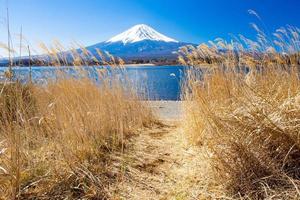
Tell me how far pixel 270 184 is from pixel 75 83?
2432 mm

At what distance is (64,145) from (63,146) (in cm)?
4

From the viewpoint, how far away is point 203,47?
3.40 meters

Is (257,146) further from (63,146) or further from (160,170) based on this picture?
(63,146)

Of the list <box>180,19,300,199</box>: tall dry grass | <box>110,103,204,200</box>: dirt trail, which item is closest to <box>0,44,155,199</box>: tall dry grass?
<box>110,103,204,200</box>: dirt trail

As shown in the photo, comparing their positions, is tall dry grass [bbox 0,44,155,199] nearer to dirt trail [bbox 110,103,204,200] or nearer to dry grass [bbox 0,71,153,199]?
dry grass [bbox 0,71,153,199]

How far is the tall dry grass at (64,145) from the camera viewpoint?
206cm

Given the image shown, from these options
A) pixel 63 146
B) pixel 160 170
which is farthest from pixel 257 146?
pixel 63 146

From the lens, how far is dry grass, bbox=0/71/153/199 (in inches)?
80.9

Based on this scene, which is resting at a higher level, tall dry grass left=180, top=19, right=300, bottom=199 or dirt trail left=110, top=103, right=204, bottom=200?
tall dry grass left=180, top=19, right=300, bottom=199

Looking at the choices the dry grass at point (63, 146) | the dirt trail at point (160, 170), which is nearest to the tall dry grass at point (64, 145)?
the dry grass at point (63, 146)

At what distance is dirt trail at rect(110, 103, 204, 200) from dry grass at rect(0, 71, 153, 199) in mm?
132

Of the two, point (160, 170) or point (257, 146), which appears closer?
point (257, 146)

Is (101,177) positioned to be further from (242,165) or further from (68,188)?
(242,165)

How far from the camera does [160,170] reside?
8.82 feet
